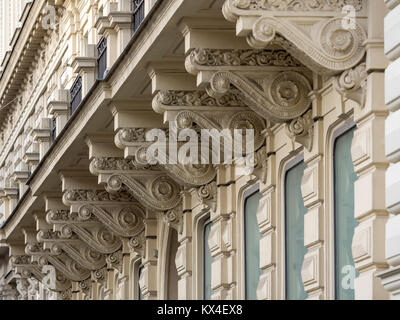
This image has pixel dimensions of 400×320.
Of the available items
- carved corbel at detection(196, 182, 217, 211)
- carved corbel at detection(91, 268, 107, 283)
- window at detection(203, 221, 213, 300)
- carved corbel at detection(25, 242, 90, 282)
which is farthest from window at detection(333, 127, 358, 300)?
carved corbel at detection(25, 242, 90, 282)

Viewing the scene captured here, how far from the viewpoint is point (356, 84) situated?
1647 cm

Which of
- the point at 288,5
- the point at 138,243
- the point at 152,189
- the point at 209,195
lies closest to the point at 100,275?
the point at 138,243

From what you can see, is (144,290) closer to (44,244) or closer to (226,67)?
(44,244)

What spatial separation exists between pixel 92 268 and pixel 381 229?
1776cm

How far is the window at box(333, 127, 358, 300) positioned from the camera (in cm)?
1745

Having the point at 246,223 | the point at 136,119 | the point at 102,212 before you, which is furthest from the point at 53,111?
the point at 246,223

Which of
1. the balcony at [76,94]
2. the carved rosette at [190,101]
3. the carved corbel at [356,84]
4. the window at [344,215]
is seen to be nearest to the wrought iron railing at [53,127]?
the balcony at [76,94]

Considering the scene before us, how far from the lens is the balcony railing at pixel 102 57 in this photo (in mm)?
26475

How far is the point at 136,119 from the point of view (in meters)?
23.8

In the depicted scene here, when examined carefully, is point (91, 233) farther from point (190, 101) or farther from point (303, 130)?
point (303, 130)

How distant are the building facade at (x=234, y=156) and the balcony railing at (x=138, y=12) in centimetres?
6

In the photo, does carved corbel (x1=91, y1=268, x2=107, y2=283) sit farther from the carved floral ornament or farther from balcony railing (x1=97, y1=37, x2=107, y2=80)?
the carved floral ornament

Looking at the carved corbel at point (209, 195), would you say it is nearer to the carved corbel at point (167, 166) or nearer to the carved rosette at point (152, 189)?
the carved corbel at point (167, 166)

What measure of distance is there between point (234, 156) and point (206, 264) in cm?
396
